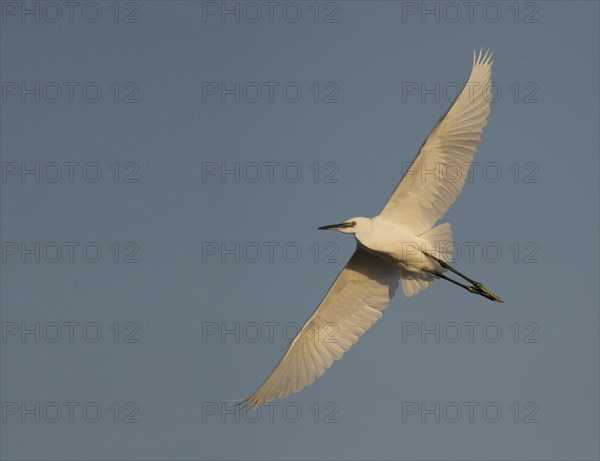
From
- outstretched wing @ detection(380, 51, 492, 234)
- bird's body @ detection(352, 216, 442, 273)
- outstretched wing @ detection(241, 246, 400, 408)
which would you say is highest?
outstretched wing @ detection(380, 51, 492, 234)

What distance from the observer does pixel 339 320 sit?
20.9 meters

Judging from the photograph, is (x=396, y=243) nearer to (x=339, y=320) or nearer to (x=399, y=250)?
(x=399, y=250)

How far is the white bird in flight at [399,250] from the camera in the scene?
19.7m

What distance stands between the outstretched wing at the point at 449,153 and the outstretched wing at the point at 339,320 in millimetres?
1109

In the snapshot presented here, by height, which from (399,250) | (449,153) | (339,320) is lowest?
(339,320)

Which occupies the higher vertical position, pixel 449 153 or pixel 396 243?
pixel 449 153

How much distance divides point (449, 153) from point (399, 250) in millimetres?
1635

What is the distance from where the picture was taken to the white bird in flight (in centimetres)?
1967

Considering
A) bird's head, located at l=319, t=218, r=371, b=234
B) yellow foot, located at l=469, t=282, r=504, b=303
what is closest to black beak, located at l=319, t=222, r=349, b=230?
bird's head, located at l=319, t=218, r=371, b=234

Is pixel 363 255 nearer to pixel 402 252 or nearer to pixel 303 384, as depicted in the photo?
pixel 402 252

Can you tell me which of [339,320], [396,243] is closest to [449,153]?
[396,243]

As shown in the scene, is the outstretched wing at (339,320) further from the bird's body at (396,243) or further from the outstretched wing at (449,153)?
the outstretched wing at (449,153)

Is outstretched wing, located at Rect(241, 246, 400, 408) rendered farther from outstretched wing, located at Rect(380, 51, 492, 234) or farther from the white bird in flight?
outstretched wing, located at Rect(380, 51, 492, 234)

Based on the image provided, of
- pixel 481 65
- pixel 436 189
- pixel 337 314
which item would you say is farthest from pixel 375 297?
pixel 481 65
